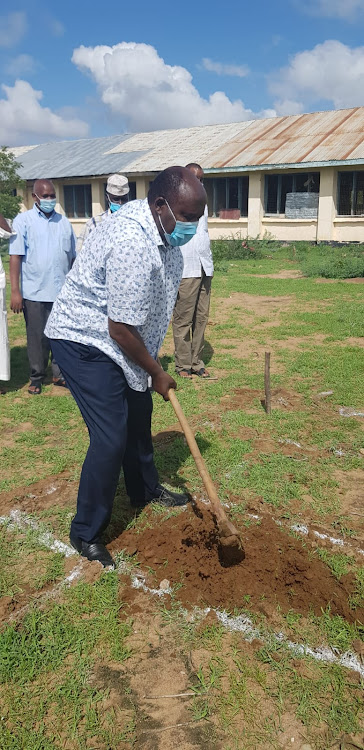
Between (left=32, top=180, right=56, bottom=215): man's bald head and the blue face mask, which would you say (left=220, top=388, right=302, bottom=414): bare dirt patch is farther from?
the blue face mask

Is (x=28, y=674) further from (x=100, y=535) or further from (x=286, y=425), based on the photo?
(x=286, y=425)

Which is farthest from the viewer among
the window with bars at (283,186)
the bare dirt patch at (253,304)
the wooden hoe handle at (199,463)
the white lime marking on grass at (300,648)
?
the window with bars at (283,186)

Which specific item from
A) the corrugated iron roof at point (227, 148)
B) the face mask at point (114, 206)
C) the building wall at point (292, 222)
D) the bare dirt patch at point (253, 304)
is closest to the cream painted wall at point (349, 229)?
the building wall at point (292, 222)

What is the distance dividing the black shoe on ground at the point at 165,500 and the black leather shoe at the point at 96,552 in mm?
503

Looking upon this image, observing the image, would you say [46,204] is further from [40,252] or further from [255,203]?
[255,203]

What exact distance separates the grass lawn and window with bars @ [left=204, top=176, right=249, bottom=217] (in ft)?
52.0

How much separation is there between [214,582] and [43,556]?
939 millimetres

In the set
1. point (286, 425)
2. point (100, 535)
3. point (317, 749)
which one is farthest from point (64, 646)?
point (286, 425)

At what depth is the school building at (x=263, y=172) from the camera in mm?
17078

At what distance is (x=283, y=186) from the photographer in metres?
18.4

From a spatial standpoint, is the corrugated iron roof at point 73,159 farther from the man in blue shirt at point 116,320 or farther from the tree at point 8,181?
the man in blue shirt at point 116,320

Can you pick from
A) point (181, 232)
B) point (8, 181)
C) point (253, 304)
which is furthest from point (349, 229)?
point (181, 232)

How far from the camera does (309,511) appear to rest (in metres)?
3.38

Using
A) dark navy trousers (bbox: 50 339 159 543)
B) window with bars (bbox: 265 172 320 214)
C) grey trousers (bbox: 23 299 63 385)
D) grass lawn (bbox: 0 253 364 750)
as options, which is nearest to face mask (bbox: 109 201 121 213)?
grey trousers (bbox: 23 299 63 385)
